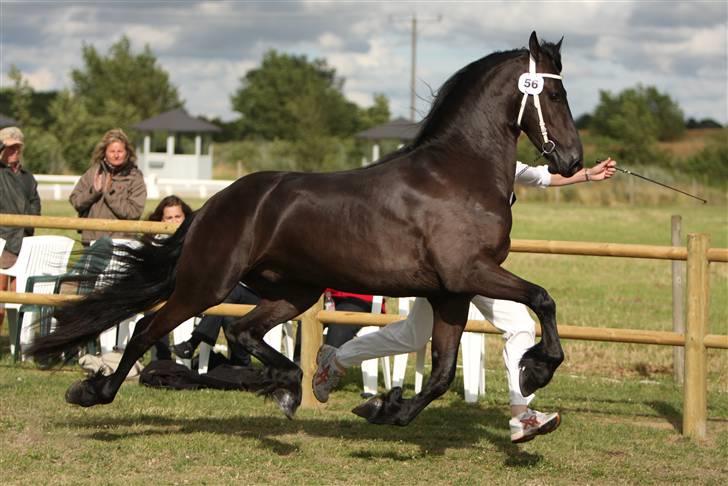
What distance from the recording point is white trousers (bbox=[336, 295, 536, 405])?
20.2ft

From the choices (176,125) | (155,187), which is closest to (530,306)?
(155,187)

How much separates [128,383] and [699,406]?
4.30 metres

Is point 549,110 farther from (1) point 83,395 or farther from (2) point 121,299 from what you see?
(1) point 83,395

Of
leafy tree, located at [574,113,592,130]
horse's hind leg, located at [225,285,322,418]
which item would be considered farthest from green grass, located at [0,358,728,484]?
leafy tree, located at [574,113,592,130]

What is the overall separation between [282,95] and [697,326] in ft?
290

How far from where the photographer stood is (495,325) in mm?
6336

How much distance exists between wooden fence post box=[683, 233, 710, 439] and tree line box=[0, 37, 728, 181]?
40.5 m

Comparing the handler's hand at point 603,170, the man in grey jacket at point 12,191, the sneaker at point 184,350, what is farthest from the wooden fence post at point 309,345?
the man in grey jacket at point 12,191

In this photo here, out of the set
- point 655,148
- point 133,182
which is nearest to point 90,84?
point 655,148

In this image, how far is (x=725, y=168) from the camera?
49.9 metres

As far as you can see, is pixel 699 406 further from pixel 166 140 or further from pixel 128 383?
pixel 166 140

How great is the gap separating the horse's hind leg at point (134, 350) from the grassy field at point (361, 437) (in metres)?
0.27

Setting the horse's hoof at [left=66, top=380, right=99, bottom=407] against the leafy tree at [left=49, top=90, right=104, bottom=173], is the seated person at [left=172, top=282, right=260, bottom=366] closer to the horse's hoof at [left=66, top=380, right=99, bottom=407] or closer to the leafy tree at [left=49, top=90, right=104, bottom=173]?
the horse's hoof at [left=66, top=380, right=99, bottom=407]

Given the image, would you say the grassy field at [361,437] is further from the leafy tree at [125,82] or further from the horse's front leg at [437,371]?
the leafy tree at [125,82]
